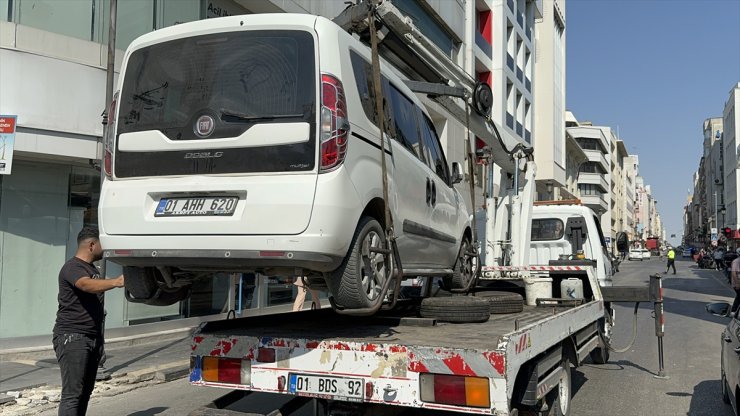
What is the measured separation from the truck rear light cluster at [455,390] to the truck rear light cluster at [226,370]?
1192mm

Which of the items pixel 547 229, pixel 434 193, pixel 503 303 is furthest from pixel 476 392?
pixel 547 229

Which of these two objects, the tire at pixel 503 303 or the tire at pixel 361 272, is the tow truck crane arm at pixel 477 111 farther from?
the tire at pixel 361 272

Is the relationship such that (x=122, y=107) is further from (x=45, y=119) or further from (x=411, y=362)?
(x=45, y=119)

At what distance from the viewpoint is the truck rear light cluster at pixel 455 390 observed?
3.13 metres

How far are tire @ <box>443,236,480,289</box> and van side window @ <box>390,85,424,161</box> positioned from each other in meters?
1.49

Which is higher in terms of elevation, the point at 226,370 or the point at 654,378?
the point at 226,370

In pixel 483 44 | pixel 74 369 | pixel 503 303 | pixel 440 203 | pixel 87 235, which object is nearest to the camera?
pixel 74 369

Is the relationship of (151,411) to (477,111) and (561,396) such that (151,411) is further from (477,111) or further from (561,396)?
(477,111)

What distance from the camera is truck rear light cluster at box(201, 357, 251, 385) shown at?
12.5 ft

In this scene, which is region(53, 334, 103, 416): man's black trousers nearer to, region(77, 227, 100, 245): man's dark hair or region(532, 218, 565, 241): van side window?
region(77, 227, 100, 245): man's dark hair

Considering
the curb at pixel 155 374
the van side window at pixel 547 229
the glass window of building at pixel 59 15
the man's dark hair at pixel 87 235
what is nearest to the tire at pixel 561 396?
the man's dark hair at pixel 87 235

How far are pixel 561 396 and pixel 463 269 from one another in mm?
1842

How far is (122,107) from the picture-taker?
13.1 feet

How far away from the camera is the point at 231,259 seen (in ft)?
11.5
